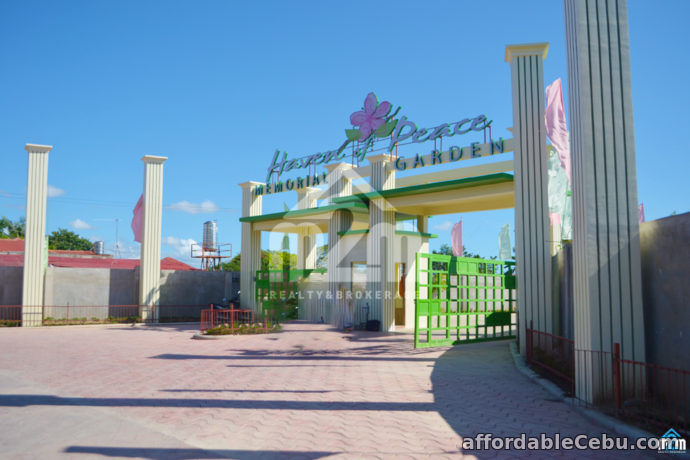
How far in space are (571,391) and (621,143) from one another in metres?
3.97

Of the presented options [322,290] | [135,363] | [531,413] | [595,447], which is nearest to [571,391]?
[531,413]

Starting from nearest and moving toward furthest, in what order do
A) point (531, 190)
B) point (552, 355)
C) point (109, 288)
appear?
1. point (552, 355)
2. point (531, 190)
3. point (109, 288)

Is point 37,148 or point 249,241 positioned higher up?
point 37,148

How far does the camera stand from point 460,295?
15.8 meters

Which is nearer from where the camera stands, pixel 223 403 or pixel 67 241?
pixel 223 403

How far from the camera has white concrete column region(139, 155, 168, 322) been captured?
25.2 meters

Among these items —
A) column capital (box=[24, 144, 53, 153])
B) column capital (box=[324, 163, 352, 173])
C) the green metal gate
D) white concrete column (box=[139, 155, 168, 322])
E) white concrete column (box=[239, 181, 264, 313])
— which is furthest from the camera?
white concrete column (box=[239, 181, 264, 313])

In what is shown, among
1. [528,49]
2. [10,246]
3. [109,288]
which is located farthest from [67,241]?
[528,49]

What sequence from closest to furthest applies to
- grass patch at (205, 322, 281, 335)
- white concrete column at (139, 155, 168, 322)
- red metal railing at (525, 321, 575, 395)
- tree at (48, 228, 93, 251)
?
red metal railing at (525, 321, 575, 395)
grass patch at (205, 322, 281, 335)
white concrete column at (139, 155, 168, 322)
tree at (48, 228, 93, 251)

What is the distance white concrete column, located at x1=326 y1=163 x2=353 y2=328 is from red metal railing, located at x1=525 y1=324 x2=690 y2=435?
45.1 feet

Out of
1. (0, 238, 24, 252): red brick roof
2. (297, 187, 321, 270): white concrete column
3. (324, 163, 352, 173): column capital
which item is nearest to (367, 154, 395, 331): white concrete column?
(324, 163, 352, 173): column capital

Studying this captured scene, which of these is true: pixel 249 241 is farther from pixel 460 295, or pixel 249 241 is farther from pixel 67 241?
pixel 67 241

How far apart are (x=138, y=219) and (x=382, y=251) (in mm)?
12859

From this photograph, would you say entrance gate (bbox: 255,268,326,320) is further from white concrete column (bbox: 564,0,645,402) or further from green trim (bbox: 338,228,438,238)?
white concrete column (bbox: 564,0,645,402)
